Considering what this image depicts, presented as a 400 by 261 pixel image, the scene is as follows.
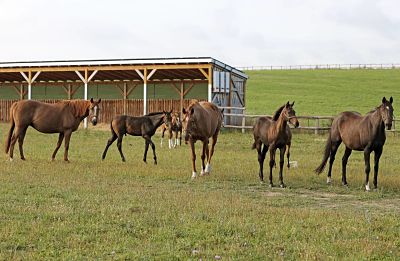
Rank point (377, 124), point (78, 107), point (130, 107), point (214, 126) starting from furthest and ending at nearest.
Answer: point (130, 107), point (78, 107), point (214, 126), point (377, 124)

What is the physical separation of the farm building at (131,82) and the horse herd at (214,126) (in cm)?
1182

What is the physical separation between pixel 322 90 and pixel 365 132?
50250 mm

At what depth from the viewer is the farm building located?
109 ft

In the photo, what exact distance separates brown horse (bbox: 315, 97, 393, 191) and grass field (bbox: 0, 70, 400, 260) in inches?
29.1

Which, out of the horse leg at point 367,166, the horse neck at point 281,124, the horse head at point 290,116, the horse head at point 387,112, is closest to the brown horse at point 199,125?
the horse neck at point 281,124

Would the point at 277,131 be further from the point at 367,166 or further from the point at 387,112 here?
the point at 387,112

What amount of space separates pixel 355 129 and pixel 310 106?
38.4 m

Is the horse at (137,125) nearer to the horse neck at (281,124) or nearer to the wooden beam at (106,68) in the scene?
the horse neck at (281,124)

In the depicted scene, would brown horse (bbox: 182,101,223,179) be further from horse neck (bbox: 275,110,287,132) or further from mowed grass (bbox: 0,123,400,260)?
horse neck (bbox: 275,110,287,132)

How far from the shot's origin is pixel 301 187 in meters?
13.5

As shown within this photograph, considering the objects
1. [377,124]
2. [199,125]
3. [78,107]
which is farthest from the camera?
[78,107]

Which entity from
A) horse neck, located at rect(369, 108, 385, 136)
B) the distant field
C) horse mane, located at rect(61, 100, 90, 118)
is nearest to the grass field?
horse neck, located at rect(369, 108, 385, 136)

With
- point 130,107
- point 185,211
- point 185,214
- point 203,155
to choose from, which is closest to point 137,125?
point 203,155

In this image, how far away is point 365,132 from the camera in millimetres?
13820
